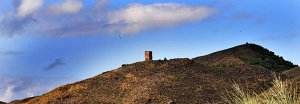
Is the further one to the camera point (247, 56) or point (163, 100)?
point (247, 56)

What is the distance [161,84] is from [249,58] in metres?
17.6

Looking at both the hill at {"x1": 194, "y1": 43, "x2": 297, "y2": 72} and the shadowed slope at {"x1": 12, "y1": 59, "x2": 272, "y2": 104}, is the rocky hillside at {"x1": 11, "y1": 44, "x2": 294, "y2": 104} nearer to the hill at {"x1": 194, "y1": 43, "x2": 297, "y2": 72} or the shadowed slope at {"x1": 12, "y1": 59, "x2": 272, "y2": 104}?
the shadowed slope at {"x1": 12, "y1": 59, "x2": 272, "y2": 104}

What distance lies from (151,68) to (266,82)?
201 inches

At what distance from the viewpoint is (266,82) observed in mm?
26734

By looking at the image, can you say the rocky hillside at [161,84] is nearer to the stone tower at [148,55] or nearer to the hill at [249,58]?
the stone tower at [148,55]

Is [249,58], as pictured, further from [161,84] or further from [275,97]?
[275,97]

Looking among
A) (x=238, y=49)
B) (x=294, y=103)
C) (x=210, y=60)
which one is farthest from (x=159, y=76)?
(x=238, y=49)

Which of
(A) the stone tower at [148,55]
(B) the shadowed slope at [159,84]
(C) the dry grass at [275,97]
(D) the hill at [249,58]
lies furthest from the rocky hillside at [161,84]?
(D) the hill at [249,58]

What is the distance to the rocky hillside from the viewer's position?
23.8m

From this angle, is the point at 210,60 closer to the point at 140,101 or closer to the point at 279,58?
the point at 279,58

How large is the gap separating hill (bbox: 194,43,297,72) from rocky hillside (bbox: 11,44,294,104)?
8804 millimetres

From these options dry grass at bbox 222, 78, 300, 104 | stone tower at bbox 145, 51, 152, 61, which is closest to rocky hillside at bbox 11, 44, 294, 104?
stone tower at bbox 145, 51, 152, 61

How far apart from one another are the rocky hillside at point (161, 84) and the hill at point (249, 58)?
8.80m

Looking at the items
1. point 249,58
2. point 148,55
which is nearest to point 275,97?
point 148,55
